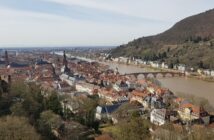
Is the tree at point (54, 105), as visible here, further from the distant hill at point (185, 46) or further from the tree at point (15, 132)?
the distant hill at point (185, 46)

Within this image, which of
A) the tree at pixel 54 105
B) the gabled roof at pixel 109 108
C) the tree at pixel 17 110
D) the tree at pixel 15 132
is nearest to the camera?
the tree at pixel 15 132

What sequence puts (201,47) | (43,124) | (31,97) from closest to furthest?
Result: 1. (43,124)
2. (31,97)
3. (201,47)

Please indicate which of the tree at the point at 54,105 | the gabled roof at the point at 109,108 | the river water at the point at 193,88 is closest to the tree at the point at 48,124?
the tree at the point at 54,105

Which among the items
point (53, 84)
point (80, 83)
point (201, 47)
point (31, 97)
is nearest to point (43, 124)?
point (31, 97)

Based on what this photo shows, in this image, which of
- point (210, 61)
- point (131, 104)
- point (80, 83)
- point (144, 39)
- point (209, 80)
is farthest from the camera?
point (144, 39)

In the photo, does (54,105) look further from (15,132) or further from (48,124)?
(15,132)

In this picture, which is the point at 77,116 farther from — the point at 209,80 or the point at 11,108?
the point at 209,80

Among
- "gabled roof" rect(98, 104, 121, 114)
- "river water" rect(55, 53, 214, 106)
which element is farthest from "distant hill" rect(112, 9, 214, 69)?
"gabled roof" rect(98, 104, 121, 114)

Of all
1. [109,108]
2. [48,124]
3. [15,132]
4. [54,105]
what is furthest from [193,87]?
[15,132]

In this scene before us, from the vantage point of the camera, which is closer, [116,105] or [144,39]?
[116,105]
